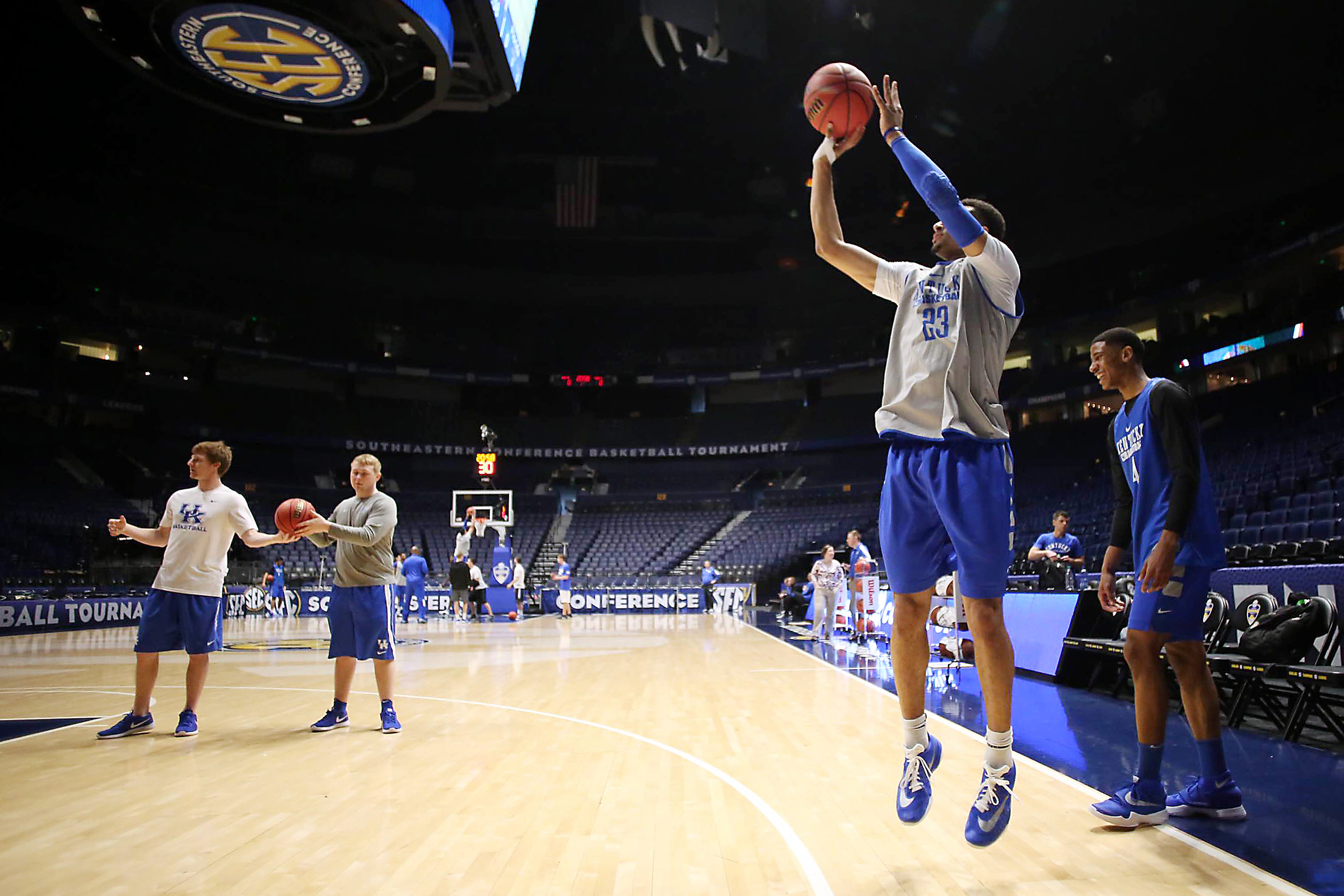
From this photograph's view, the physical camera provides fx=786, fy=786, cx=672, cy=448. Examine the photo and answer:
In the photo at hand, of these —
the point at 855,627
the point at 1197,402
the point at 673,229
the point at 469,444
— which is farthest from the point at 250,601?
the point at 1197,402

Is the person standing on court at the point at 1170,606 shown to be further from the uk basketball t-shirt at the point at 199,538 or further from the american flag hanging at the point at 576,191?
the american flag hanging at the point at 576,191

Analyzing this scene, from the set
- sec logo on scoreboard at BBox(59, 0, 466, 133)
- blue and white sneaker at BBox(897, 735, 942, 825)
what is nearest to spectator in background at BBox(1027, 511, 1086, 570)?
blue and white sneaker at BBox(897, 735, 942, 825)

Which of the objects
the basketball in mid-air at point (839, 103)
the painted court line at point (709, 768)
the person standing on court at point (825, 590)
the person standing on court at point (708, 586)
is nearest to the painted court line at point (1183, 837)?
the painted court line at point (709, 768)

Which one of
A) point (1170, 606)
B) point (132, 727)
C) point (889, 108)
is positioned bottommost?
point (132, 727)

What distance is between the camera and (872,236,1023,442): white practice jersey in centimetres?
251

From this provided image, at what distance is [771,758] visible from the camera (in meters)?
3.96

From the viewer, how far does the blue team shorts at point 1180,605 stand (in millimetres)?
2805

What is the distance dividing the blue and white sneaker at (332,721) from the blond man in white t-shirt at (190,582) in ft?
2.29

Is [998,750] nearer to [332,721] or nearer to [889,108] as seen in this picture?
[889,108]

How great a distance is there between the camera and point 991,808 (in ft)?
7.58

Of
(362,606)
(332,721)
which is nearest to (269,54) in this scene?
(362,606)

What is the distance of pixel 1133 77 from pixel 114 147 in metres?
28.7

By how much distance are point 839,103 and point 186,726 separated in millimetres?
4923

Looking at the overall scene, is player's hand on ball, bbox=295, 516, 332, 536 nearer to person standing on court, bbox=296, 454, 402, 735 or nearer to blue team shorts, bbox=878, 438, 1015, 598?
person standing on court, bbox=296, 454, 402, 735
